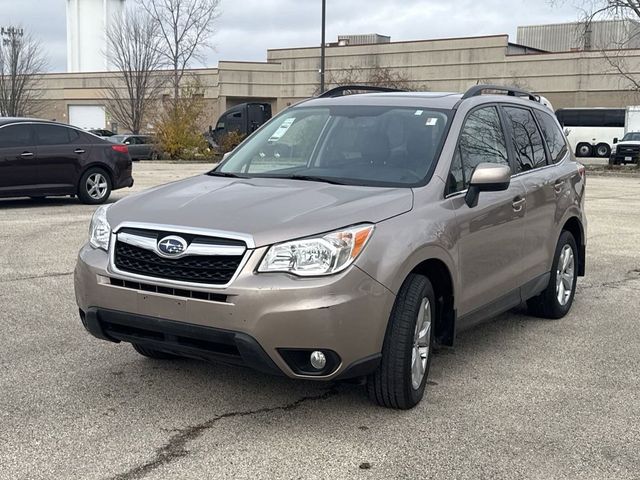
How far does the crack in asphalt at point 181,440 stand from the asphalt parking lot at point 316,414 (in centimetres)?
1

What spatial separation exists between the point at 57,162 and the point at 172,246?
10.5 metres

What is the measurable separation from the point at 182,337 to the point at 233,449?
2.01 feet

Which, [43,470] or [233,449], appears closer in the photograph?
[43,470]

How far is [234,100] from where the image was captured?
7062 cm

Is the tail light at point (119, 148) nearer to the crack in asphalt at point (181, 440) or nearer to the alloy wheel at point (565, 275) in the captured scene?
the alloy wheel at point (565, 275)

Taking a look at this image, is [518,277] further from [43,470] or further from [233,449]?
[43,470]

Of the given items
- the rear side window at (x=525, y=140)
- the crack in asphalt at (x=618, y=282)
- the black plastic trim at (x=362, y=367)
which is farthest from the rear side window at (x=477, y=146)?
the crack in asphalt at (x=618, y=282)

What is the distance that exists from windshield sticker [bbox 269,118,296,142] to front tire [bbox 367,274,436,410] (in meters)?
1.78

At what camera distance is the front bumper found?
383cm

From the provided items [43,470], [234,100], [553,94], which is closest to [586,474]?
[43,470]

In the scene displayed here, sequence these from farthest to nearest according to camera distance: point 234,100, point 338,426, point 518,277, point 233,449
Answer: point 234,100
point 518,277
point 338,426
point 233,449

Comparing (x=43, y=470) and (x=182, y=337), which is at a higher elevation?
(x=182, y=337)

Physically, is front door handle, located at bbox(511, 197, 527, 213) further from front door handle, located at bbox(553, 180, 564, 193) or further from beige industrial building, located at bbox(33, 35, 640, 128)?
beige industrial building, located at bbox(33, 35, 640, 128)

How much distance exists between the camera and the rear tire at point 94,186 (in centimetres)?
1437
